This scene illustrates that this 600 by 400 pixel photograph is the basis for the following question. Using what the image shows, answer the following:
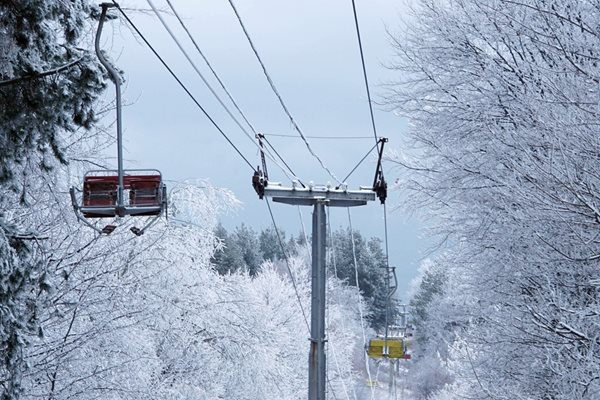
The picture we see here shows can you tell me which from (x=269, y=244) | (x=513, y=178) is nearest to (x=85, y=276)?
(x=513, y=178)

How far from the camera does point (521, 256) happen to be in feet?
30.6

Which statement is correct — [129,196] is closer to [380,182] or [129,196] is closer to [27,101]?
[27,101]

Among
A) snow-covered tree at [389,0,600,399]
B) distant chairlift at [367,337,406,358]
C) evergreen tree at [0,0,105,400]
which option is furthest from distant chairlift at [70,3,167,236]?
distant chairlift at [367,337,406,358]

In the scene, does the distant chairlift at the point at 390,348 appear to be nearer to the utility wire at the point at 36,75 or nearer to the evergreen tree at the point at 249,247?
the utility wire at the point at 36,75

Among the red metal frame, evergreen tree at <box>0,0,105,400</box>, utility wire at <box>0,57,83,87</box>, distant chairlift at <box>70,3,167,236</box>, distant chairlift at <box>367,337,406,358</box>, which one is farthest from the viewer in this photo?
distant chairlift at <box>367,337,406,358</box>

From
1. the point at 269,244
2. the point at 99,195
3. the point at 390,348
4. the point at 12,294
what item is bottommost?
the point at 390,348

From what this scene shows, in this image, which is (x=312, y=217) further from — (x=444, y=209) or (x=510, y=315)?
(x=510, y=315)

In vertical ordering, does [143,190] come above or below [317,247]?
above

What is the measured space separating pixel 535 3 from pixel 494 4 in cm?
105

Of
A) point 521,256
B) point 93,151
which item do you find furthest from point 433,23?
point 93,151

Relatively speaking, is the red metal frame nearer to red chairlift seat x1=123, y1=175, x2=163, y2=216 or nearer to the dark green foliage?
red chairlift seat x1=123, y1=175, x2=163, y2=216

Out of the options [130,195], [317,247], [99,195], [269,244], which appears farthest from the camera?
[269,244]

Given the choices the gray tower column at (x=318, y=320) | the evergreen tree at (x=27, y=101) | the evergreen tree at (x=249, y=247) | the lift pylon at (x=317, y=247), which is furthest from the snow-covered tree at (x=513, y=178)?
the evergreen tree at (x=249, y=247)

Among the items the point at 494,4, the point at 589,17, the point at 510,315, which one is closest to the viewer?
the point at 589,17
